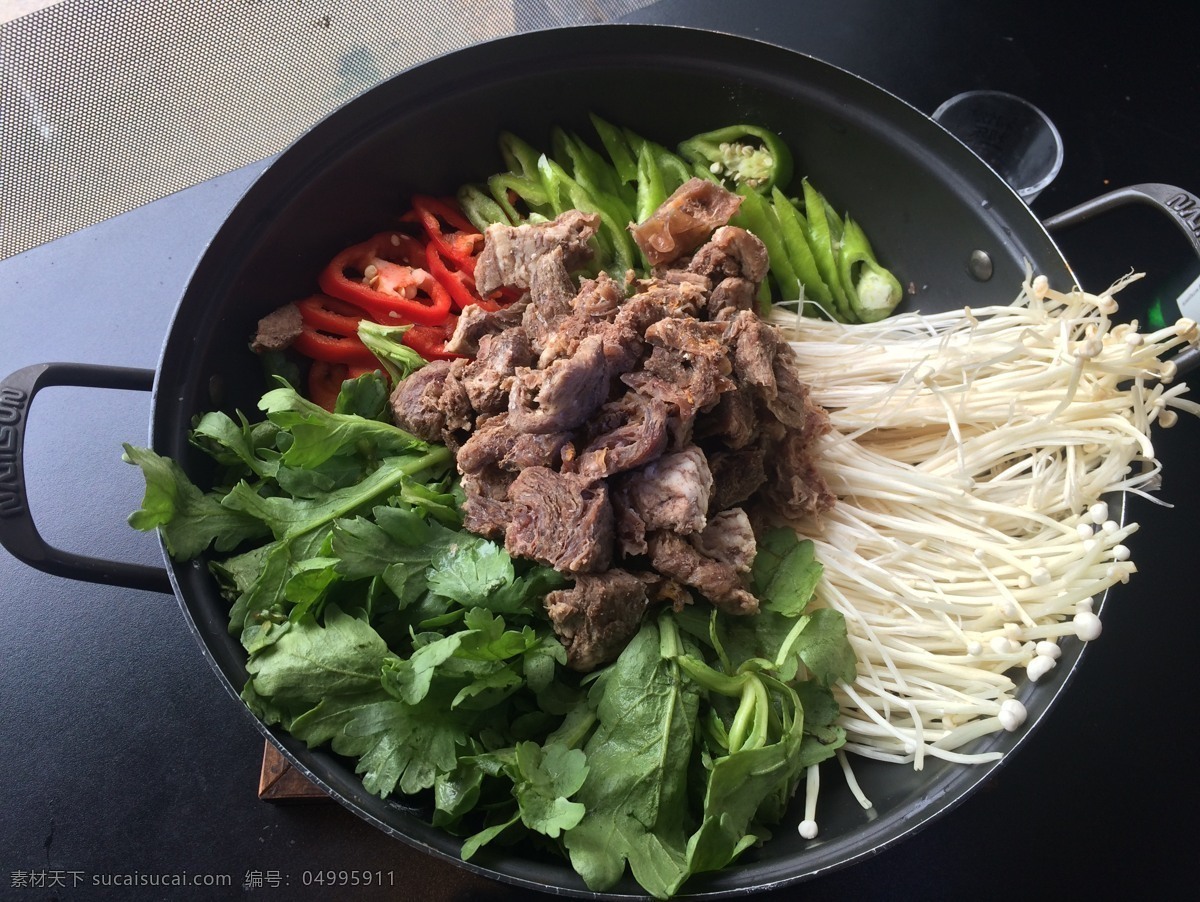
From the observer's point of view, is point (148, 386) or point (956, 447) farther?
point (956, 447)

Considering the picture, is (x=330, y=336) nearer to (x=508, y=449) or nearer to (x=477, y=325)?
(x=477, y=325)

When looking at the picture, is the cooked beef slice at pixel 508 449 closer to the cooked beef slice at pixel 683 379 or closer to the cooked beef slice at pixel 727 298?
the cooked beef slice at pixel 683 379

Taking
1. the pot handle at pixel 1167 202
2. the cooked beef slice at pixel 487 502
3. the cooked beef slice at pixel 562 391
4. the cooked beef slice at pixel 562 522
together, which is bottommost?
the cooked beef slice at pixel 487 502

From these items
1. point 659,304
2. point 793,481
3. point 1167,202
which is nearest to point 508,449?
point 659,304

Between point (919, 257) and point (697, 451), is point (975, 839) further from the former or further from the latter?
point (919, 257)

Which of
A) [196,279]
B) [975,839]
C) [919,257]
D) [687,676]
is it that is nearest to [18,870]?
[196,279]

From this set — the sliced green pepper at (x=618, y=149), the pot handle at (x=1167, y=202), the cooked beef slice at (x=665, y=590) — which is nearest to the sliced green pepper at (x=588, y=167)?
the sliced green pepper at (x=618, y=149)

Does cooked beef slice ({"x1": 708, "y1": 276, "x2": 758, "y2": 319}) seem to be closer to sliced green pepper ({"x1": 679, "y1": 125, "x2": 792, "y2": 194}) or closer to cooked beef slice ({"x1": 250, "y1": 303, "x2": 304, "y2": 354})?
sliced green pepper ({"x1": 679, "y1": 125, "x2": 792, "y2": 194})
